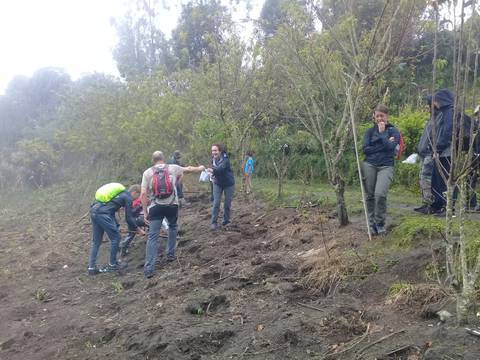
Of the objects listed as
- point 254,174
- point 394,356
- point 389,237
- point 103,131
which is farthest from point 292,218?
point 103,131

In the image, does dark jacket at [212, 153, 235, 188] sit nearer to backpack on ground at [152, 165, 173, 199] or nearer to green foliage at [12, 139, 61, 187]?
backpack on ground at [152, 165, 173, 199]

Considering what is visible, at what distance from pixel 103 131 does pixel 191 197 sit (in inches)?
229

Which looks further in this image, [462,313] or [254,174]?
[254,174]

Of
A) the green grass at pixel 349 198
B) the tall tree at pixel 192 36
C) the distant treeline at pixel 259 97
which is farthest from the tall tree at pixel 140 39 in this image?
the green grass at pixel 349 198

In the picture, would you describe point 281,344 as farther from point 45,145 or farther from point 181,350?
point 45,145

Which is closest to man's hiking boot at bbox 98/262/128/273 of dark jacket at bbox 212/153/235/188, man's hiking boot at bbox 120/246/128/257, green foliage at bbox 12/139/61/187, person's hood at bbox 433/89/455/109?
man's hiking boot at bbox 120/246/128/257

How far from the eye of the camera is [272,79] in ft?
41.2

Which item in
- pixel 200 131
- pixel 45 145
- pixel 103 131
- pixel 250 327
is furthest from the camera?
pixel 45 145

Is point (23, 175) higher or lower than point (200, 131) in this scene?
lower

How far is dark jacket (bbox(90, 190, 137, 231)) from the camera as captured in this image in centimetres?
817

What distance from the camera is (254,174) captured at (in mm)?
18750

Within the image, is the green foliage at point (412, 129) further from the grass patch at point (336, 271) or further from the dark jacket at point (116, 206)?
the grass patch at point (336, 271)

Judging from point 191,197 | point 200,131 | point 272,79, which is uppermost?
point 272,79

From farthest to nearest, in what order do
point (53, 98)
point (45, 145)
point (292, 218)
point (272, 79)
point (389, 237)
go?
point (53, 98)
point (45, 145)
point (272, 79)
point (292, 218)
point (389, 237)
